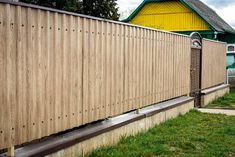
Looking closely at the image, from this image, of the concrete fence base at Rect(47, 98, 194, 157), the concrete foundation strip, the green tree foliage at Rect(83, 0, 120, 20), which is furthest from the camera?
the green tree foliage at Rect(83, 0, 120, 20)

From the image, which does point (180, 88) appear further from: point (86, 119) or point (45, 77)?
point (45, 77)

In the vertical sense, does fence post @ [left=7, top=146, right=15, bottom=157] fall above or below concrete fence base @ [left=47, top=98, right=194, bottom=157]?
above

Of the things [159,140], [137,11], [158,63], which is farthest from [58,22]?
[137,11]

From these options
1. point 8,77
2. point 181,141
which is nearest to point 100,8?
point 181,141

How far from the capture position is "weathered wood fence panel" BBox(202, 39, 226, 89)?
45.6 ft

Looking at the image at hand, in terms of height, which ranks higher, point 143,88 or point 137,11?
point 137,11

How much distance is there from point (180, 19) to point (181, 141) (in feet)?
78.1

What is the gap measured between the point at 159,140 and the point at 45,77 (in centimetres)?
311

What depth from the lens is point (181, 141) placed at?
295 inches

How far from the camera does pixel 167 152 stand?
672 cm

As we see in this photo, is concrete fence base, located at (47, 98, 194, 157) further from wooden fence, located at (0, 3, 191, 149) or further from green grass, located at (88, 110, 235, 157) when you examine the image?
wooden fence, located at (0, 3, 191, 149)

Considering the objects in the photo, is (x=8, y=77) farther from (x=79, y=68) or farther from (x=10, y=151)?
(x=79, y=68)

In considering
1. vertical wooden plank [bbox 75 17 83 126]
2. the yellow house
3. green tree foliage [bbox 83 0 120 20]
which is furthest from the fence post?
green tree foliage [bbox 83 0 120 20]

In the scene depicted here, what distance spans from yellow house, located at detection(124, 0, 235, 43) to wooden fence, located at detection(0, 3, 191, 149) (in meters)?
20.9
